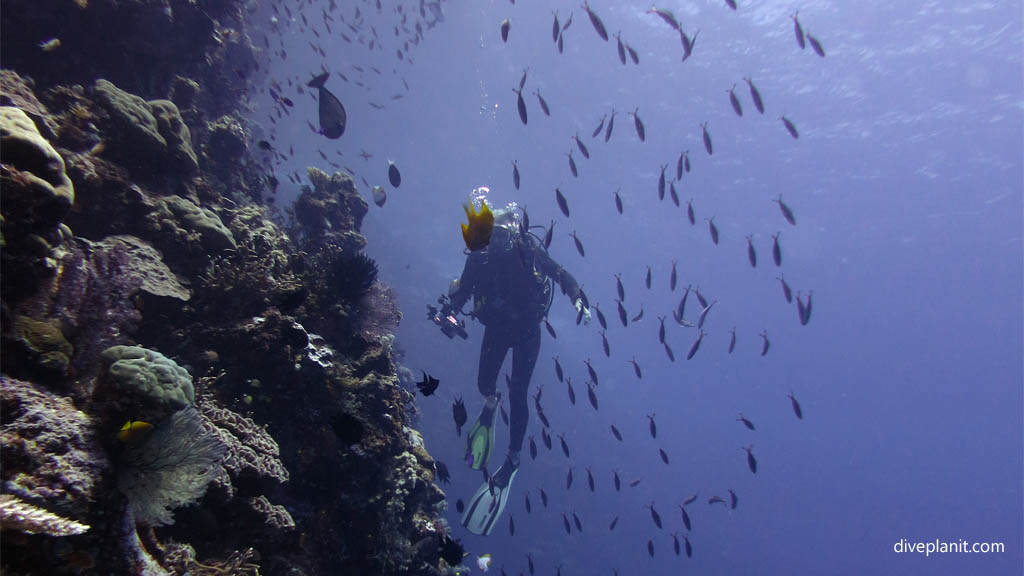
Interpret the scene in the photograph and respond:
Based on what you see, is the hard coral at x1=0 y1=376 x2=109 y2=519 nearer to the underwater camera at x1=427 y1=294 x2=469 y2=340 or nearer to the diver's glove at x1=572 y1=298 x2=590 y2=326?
the underwater camera at x1=427 y1=294 x2=469 y2=340

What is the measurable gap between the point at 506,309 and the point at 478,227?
6973 mm

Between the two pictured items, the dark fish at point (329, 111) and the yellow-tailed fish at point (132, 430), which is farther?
the dark fish at point (329, 111)

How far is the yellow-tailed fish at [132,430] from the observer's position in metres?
2.38

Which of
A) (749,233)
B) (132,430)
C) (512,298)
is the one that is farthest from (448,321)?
(749,233)

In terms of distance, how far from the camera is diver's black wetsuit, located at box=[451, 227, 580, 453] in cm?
1051

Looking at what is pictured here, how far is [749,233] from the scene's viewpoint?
139 ft

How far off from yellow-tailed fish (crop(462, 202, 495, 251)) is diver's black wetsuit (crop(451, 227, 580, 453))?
20.3 ft

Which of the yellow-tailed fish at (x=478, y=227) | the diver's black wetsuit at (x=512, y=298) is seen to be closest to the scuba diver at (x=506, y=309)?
the diver's black wetsuit at (x=512, y=298)

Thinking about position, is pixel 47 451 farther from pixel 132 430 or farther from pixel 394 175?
pixel 394 175

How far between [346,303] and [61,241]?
3.00 meters

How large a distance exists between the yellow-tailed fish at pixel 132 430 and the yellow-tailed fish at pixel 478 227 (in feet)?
8.20

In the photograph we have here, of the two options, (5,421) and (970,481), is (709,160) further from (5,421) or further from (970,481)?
(970,481)

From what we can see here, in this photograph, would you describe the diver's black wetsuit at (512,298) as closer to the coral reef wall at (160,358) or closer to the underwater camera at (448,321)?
the underwater camera at (448,321)

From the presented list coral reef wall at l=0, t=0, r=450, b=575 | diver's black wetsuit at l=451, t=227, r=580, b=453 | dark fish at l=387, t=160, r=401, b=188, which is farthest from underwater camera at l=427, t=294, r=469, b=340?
dark fish at l=387, t=160, r=401, b=188
